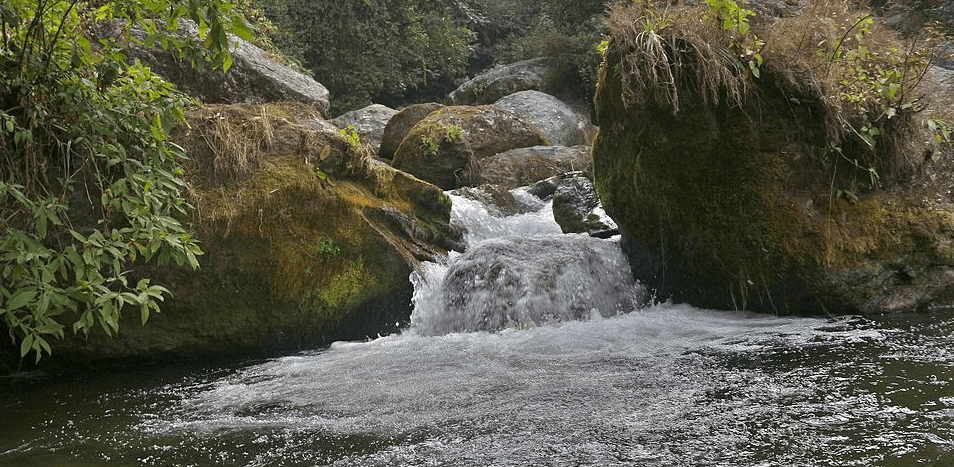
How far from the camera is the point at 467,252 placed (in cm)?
721

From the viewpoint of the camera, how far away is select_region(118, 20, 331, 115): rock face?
7.51 metres

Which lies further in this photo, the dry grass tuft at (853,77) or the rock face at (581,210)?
the rock face at (581,210)

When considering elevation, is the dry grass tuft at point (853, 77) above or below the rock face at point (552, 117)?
below

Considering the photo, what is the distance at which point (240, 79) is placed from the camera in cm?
821

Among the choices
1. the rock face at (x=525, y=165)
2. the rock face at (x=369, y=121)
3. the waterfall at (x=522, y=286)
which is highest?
the rock face at (x=369, y=121)

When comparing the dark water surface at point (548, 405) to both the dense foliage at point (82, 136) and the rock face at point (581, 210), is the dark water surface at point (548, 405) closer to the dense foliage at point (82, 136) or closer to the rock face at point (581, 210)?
the dense foliage at point (82, 136)

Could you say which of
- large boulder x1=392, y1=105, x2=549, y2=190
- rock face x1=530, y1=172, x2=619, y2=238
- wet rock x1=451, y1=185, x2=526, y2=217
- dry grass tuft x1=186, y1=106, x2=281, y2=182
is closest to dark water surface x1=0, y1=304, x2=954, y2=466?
dry grass tuft x1=186, y1=106, x2=281, y2=182

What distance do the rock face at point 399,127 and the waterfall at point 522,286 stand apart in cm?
683

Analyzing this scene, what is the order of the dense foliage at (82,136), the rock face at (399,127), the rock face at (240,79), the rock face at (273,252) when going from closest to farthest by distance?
the dense foliage at (82,136)
the rock face at (273,252)
the rock face at (240,79)
the rock face at (399,127)

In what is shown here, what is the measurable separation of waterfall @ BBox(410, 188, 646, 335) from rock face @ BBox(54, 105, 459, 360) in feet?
1.09

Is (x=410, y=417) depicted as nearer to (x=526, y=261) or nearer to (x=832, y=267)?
(x=526, y=261)

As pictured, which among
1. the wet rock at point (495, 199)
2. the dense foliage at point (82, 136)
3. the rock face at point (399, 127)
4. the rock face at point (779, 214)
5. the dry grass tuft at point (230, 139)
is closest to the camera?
the dense foliage at point (82, 136)

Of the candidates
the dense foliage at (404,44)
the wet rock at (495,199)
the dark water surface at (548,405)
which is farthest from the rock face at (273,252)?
the dense foliage at (404,44)

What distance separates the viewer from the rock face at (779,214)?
558 cm
